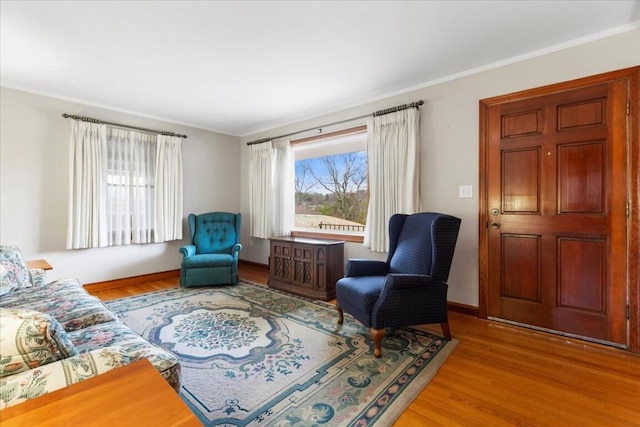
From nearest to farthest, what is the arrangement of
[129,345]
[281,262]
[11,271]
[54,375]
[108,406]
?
[108,406], [54,375], [129,345], [11,271], [281,262]

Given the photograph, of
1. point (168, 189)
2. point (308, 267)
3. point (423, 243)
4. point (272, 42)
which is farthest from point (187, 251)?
point (423, 243)

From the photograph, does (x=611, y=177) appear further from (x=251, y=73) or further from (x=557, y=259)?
(x=251, y=73)

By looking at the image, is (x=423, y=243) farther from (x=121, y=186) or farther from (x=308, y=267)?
(x=121, y=186)

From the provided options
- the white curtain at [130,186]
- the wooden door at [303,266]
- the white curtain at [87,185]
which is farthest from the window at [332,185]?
the white curtain at [87,185]

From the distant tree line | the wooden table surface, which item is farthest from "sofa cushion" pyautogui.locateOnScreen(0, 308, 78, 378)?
the distant tree line

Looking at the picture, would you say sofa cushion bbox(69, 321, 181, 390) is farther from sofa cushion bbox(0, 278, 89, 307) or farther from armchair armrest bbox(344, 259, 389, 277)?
armchair armrest bbox(344, 259, 389, 277)

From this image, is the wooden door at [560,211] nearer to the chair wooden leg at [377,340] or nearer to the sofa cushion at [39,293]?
the chair wooden leg at [377,340]

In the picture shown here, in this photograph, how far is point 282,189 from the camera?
179 inches

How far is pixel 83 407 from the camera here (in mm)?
723

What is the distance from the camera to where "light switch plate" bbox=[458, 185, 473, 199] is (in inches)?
112

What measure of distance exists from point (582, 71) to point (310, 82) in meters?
2.35

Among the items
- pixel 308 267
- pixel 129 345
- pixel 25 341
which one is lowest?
pixel 308 267

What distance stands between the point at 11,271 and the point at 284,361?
2279 millimetres

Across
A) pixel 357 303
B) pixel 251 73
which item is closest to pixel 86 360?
pixel 357 303
